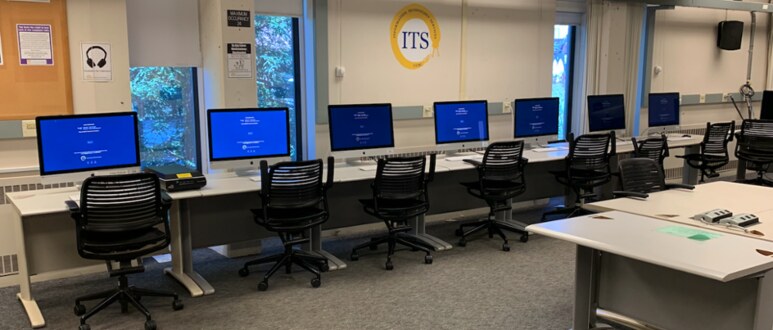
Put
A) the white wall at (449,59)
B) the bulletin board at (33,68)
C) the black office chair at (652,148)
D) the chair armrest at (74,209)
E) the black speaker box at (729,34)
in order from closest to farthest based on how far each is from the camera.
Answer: the chair armrest at (74,209)
the bulletin board at (33,68)
the white wall at (449,59)
the black office chair at (652,148)
the black speaker box at (729,34)

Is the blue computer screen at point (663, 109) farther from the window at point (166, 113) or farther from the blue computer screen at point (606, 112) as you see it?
the window at point (166, 113)

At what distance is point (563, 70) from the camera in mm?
7891

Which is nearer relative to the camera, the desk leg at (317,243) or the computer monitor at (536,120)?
the desk leg at (317,243)

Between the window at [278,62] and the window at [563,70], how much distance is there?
11.0 feet

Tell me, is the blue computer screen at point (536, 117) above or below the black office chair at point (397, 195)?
above

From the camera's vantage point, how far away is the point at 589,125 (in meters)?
7.09

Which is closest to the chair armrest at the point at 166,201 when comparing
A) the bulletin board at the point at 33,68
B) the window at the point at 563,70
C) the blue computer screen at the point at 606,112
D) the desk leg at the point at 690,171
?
the bulletin board at the point at 33,68

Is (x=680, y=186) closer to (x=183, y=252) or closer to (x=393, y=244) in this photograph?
(x=393, y=244)

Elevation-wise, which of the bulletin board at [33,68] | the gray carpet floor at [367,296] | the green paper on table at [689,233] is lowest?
the gray carpet floor at [367,296]

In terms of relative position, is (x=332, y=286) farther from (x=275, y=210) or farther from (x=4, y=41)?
(x=4, y=41)

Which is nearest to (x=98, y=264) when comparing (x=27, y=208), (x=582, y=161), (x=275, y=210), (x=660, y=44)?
(x=27, y=208)

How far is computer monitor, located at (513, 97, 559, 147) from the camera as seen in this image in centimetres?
655

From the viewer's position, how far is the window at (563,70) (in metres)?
7.78

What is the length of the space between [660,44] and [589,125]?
241 centimetres
